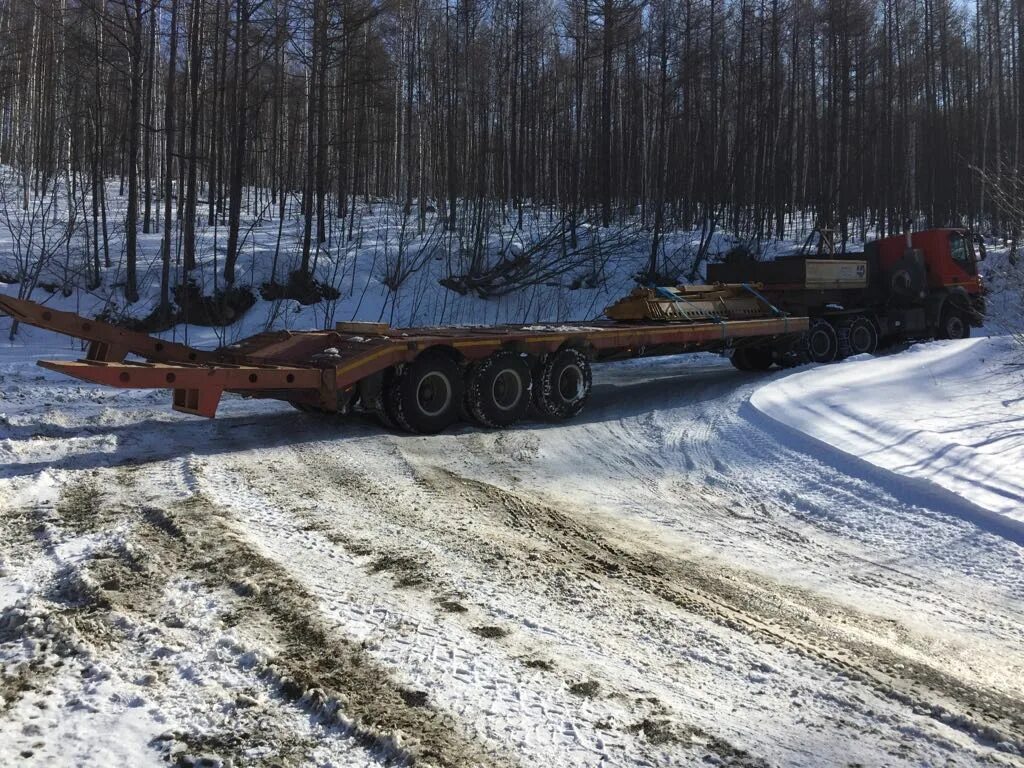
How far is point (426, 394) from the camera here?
30.3 feet

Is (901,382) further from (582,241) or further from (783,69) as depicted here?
(783,69)

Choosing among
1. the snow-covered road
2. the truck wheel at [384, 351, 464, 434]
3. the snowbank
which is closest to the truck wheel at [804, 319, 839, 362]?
the snowbank

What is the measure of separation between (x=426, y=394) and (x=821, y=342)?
29.8 feet

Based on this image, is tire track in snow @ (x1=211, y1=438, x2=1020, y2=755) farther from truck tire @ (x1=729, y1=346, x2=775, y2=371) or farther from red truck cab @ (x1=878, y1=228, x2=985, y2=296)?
red truck cab @ (x1=878, y1=228, x2=985, y2=296)

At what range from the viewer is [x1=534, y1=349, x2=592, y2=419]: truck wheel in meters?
10.1

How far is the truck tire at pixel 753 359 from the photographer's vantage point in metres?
15.0

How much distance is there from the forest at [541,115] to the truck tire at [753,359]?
415 inches

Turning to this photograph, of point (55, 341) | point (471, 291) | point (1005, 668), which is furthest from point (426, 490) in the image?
point (471, 291)

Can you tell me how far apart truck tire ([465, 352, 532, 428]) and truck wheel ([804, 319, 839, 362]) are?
23.7 ft

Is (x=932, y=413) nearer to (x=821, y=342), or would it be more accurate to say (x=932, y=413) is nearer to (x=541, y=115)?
(x=821, y=342)

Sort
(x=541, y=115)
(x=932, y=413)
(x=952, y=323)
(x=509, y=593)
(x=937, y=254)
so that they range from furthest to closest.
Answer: (x=541, y=115)
(x=952, y=323)
(x=937, y=254)
(x=932, y=413)
(x=509, y=593)

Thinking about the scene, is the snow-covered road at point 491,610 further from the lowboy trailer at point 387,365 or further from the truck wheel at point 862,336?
the truck wheel at point 862,336

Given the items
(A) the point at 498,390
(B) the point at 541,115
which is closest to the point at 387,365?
(A) the point at 498,390

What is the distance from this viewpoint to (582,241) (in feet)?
93.8
